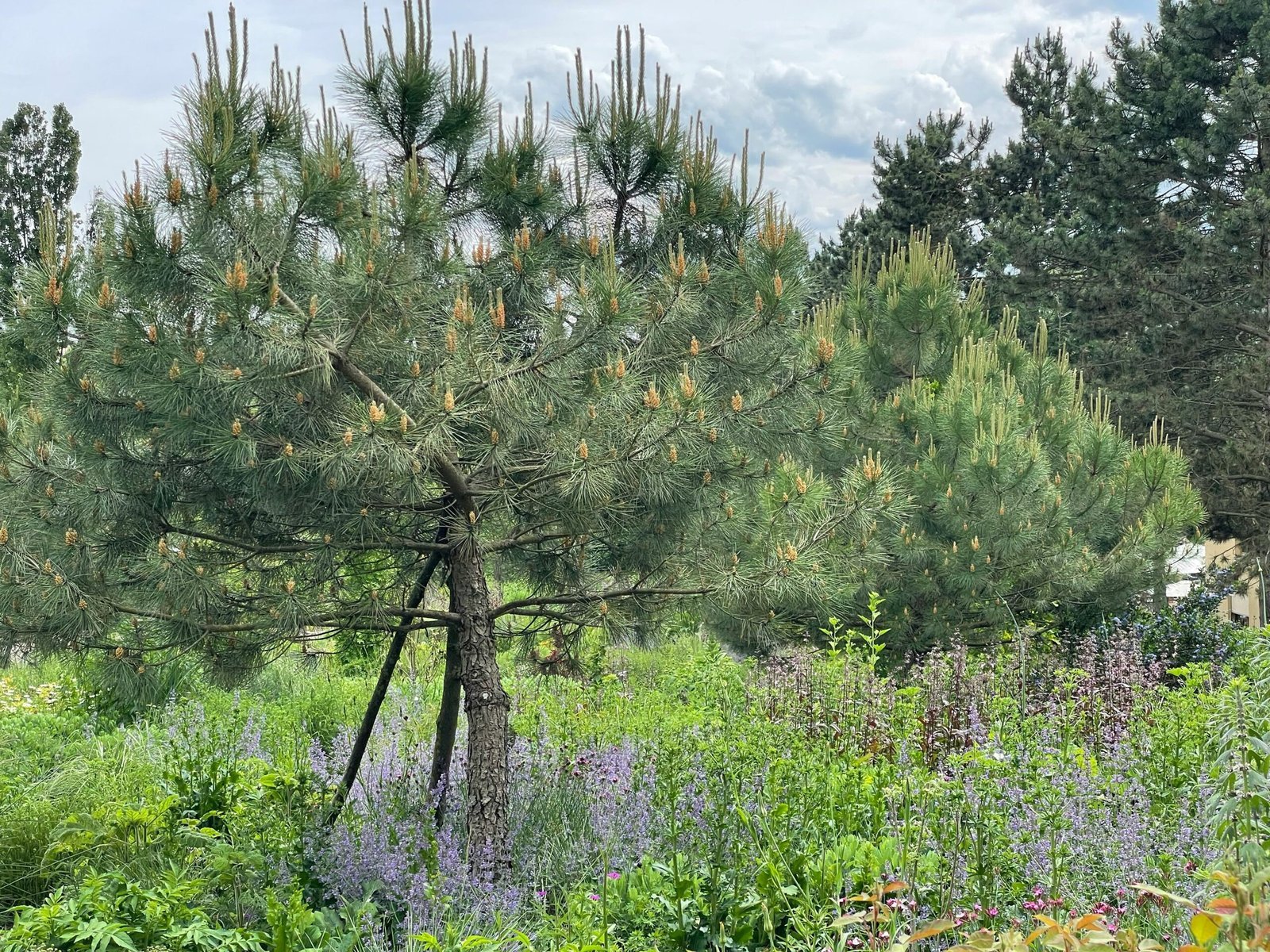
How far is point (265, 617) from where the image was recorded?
15.4 feet

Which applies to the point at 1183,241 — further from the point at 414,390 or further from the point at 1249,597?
the point at 414,390

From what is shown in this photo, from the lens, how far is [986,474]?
859 centimetres

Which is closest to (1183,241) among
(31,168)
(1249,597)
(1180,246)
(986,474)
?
(1180,246)

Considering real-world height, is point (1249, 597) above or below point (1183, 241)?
below

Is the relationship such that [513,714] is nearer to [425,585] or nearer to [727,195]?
[425,585]

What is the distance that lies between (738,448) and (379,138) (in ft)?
7.43

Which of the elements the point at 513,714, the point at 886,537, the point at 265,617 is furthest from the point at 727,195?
the point at 513,714

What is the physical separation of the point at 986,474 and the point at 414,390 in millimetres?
5617

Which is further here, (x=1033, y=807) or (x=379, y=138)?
(x=379, y=138)

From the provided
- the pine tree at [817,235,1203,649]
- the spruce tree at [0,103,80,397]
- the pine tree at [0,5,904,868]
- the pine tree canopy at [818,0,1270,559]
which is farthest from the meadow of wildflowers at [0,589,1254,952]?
the spruce tree at [0,103,80,397]

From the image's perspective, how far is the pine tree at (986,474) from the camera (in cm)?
876

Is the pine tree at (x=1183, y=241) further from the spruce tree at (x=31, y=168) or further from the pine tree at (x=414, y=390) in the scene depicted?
the spruce tree at (x=31, y=168)

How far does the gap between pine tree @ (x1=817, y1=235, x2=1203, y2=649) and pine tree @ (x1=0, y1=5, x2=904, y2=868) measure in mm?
3360

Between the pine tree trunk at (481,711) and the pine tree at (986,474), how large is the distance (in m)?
3.95
